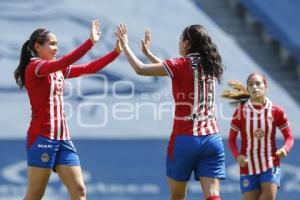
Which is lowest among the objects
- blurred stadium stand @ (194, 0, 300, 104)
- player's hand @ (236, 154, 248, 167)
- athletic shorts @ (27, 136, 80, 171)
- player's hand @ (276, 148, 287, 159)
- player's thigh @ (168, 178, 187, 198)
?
player's thigh @ (168, 178, 187, 198)

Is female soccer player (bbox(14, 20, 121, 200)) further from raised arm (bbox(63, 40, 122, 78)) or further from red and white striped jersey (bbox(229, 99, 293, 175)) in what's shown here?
red and white striped jersey (bbox(229, 99, 293, 175))

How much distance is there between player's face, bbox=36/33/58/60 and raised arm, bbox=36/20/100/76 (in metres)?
0.22

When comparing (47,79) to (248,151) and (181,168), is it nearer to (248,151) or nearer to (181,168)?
(181,168)

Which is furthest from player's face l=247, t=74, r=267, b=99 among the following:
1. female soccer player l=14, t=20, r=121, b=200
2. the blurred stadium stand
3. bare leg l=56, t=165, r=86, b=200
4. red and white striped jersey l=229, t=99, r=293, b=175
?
the blurred stadium stand

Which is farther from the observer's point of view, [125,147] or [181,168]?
[125,147]

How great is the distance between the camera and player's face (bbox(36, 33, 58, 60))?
268 inches

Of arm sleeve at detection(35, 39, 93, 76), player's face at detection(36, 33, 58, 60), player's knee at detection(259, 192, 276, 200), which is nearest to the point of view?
arm sleeve at detection(35, 39, 93, 76)

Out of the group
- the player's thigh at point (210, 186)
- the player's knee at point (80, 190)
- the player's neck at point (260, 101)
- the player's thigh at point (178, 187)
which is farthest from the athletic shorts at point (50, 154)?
the player's neck at point (260, 101)

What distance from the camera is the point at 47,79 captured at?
6730 millimetres

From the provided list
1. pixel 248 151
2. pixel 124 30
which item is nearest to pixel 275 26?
pixel 248 151

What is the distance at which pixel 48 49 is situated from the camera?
22.4 ft

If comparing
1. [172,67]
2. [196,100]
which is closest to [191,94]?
[196,100]

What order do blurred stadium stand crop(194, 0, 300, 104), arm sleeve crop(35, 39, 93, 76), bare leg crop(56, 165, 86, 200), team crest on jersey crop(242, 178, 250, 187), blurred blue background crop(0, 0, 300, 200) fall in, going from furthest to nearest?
blurred stadium stand crop(194, 0, 300, 104), blurred blue background crop(0, 0, 300, 200), team crest on jersey crop(242, 178, 250, 187), bare leg crop(56, 165, 86, 200), arm sleeve crop(35, 39, 93, 76)

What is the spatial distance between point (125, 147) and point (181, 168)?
4.87 m
